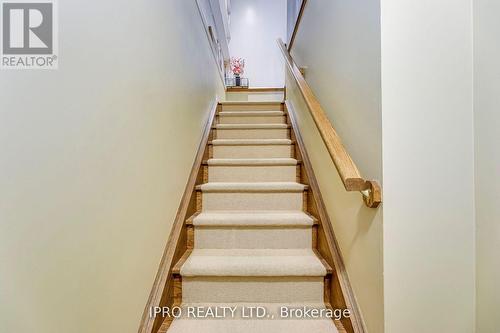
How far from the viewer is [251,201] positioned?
1.85 meters

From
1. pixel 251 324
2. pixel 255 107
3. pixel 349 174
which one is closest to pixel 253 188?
pixel 251 324

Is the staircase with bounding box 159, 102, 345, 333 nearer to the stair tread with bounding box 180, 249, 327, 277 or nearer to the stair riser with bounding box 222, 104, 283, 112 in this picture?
the stair tread with bounding box 180, 249, 327, 277

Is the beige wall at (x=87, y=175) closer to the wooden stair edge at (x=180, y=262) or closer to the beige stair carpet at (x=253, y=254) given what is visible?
the wooden stair edge at (x=180, y=262)

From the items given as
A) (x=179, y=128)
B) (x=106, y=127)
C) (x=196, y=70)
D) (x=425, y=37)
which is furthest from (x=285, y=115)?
(x=106, y=127)

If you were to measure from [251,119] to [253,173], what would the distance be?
42.3 inches

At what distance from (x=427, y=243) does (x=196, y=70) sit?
6.23 ft

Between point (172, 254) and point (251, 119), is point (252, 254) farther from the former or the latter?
point (251, 119)

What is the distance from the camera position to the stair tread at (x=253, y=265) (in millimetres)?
1322

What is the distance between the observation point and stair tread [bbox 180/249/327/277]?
A: 132cm

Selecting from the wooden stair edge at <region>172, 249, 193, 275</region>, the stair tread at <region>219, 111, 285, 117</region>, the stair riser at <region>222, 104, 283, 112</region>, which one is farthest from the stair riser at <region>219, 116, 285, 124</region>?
the wooden stair edge at <region>172, 249, 193, 275</region>

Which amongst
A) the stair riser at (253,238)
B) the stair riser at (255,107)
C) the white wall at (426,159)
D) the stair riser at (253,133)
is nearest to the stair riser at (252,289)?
the stair riser at (253,238)

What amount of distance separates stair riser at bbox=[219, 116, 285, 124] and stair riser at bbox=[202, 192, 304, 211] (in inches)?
53.9

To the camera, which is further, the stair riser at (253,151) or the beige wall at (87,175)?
the stair riser at (253,151)

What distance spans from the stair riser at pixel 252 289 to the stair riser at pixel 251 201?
1.92ft
